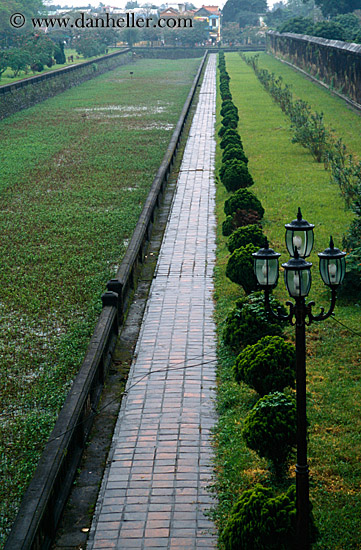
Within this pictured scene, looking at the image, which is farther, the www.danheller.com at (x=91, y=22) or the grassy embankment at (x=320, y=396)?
the www.danheller.com at (x=91, y=22)

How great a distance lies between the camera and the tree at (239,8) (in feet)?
347

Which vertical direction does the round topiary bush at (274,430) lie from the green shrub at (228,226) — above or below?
above

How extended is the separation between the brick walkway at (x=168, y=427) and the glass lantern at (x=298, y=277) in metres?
2.26

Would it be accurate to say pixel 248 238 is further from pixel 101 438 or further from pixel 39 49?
pixel 39 49

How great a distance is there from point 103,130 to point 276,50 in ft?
141

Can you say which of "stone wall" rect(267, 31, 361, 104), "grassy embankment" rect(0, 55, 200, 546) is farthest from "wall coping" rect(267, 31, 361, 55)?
"grassy embankment" rect(0, 55, 200, 546)

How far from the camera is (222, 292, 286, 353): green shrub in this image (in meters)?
8.16

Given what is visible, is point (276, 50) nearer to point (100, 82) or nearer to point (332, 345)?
point (100, 82)

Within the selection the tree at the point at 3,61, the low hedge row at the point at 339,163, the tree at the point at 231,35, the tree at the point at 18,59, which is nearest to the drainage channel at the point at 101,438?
the low hedge row at the point at 339,163

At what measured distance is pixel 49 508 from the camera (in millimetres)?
5531

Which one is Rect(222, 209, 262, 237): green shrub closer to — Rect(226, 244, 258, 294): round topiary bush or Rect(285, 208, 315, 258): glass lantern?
Rect(226, 244, 258, 294): round topiary bush

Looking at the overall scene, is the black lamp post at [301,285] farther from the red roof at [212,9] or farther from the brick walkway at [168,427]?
the red roof at [212,9]

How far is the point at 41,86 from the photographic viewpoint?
37.8 meters

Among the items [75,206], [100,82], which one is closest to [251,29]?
[100,82]
